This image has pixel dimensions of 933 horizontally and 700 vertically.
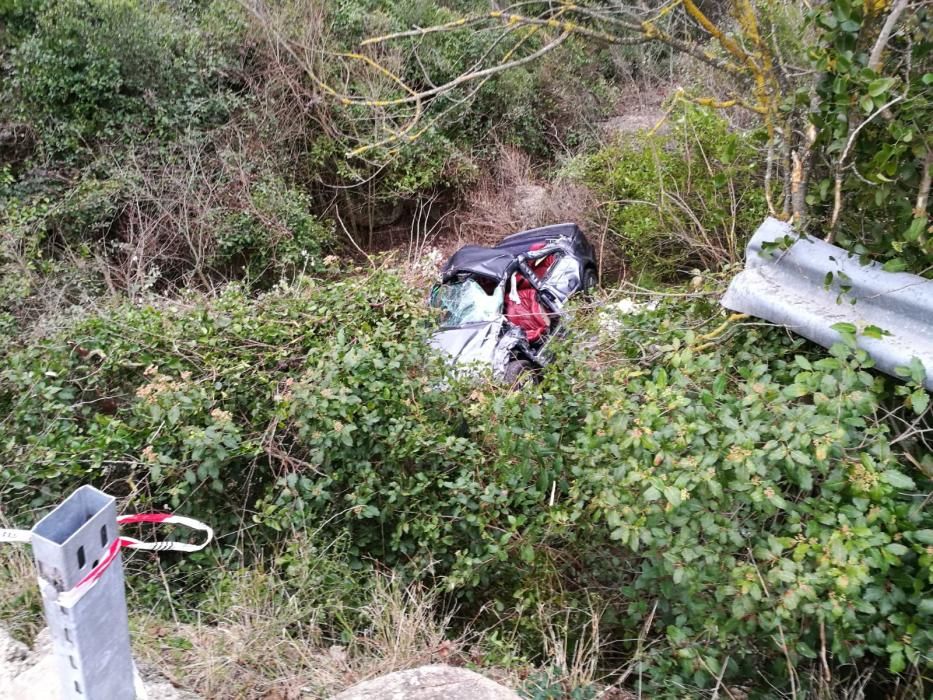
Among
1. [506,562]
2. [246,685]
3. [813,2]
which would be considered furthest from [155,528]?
[813,2]

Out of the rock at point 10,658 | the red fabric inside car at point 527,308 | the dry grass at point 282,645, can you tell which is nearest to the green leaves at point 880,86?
the dry grass at point 282,645

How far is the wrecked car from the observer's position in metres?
4.74

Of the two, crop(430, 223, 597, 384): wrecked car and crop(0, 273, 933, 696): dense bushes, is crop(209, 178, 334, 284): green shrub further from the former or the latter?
crop(0, 273, 933, 696): dense bushes

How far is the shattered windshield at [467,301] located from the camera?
5.35m

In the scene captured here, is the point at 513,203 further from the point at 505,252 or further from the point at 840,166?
the point at 840,166

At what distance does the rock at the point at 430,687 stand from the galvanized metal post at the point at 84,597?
812 mm

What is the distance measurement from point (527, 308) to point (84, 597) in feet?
15.0

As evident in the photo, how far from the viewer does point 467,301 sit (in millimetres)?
5461

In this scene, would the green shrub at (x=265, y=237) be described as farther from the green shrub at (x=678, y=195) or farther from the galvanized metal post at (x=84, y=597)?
the galvanized metal post at (x=84, y=597)

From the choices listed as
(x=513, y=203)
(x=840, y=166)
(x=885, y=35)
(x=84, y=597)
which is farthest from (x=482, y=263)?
(x=84, y=597)

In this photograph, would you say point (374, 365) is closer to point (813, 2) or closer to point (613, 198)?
point (813, 2)

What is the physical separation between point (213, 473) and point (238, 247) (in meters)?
4.16

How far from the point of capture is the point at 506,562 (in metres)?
3.00

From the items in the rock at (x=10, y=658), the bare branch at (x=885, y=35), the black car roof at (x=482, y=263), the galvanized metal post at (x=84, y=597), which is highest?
the bare branch at (x=885, y=35)
